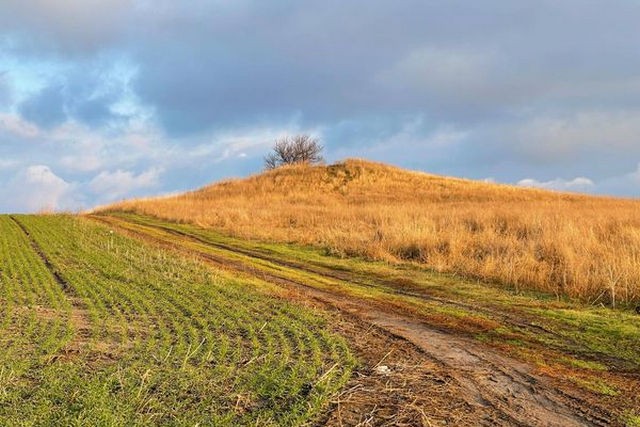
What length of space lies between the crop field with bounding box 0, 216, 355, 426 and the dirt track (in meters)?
0.33

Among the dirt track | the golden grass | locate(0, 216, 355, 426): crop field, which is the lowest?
the dirt track

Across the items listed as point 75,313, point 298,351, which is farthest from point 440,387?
point 75,313

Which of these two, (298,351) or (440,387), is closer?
(440,387)

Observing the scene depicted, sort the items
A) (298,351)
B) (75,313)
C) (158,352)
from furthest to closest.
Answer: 1. (75,313)
2. (298,351)
3. (158,352)

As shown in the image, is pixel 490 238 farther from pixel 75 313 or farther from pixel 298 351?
pixel 75 313

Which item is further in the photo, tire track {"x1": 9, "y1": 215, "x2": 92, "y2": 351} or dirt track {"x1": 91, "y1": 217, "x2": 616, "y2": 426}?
tire track {"x1": 9, "y1": 215, "x2": 92, "y2": 351}

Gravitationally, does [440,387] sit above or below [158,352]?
below

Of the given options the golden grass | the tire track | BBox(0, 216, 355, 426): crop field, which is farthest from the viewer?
the golden grass

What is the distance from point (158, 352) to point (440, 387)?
3.24 meters

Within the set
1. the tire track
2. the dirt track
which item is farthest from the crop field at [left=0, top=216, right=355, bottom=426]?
the dirt track

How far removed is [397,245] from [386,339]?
10.3m

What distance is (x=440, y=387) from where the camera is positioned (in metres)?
5.38

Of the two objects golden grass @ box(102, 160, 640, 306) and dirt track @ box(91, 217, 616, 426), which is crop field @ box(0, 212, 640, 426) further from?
golden grass @ box(102, 160, 640, 306)

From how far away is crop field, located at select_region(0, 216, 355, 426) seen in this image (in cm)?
468
